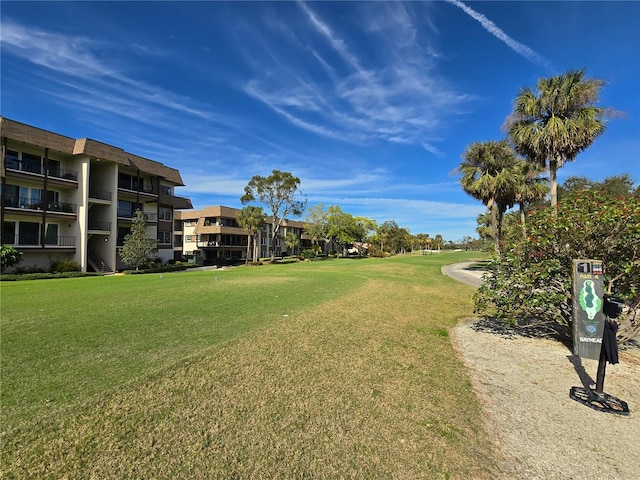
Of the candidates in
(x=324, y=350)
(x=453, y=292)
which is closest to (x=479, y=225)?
(x=453, y=292)

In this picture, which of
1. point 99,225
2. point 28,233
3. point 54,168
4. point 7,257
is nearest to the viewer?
point 7,257

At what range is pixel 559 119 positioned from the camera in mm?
16719

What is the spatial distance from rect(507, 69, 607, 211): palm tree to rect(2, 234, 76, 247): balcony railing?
35.3 m

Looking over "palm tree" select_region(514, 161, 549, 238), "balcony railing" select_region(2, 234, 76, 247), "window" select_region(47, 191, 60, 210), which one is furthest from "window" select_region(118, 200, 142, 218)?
"palm tree" select_region(514, 161, 549, 238)

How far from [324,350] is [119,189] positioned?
1274 inches

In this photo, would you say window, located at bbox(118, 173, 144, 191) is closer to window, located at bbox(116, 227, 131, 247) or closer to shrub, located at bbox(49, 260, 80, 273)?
window, located at bbox(116, 227, 131, 247)

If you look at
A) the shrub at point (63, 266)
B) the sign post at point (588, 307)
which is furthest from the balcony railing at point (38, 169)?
the sign post at point (588, 307)

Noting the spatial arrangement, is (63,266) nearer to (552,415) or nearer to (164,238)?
(164,238)

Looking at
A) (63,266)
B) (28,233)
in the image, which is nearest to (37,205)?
(28,233)

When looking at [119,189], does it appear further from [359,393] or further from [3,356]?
[359,393]

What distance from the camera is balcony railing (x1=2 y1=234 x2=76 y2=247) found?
78.0 feet

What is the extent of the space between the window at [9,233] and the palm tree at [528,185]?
41373mm

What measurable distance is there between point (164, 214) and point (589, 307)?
130ft

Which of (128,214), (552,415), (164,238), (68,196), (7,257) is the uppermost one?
(68,196)
